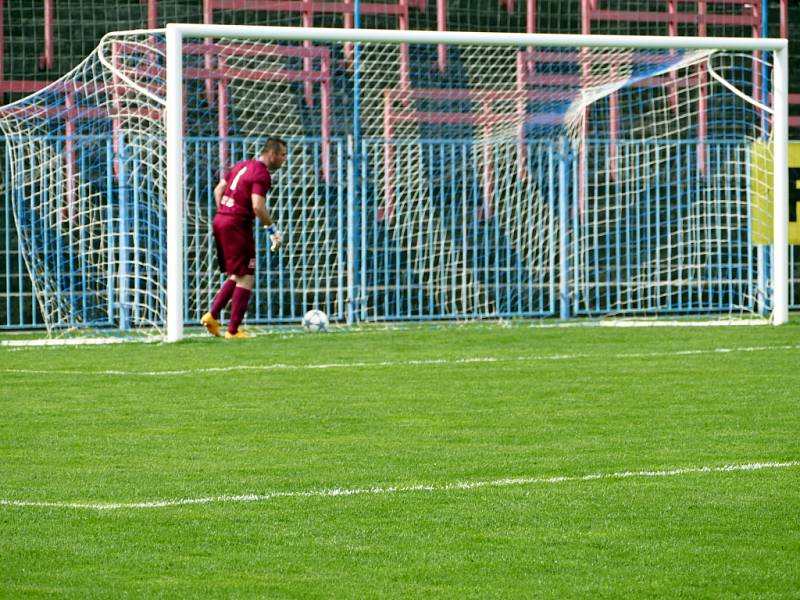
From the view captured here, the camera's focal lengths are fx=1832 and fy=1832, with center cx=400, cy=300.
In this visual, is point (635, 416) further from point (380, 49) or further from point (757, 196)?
point (380, 49)

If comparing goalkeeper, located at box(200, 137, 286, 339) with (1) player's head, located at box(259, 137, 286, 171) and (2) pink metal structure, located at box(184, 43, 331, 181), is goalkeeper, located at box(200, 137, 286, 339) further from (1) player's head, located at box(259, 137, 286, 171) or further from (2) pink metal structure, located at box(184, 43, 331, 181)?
(2) pink metal structure, located at box(184, 43, 331, 181)

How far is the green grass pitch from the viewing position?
5.75 metres

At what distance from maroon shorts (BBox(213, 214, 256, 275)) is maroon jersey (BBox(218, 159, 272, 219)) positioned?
0.07 m

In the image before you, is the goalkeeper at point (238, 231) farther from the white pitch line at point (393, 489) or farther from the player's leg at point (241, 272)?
the white pitch line at point (393, 489)

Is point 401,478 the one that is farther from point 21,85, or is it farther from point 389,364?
point 21,85

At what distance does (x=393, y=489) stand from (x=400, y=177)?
12307mm

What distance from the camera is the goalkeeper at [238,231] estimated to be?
628 inches

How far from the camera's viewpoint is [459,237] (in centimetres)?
2034

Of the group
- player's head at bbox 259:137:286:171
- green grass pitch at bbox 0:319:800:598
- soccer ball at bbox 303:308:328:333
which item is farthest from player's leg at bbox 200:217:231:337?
green grass pitch at bbox 0:319:800:598

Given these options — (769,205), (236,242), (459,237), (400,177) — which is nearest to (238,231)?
(236,242)

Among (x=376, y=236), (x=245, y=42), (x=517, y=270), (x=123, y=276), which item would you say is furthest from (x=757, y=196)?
(x=123, y=276)

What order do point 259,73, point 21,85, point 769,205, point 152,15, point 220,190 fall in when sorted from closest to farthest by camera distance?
point 220,190, point 259,73, point 769,205, point 21,85, point 152,15

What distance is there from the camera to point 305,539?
630 centimetres

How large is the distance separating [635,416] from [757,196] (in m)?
8.98
